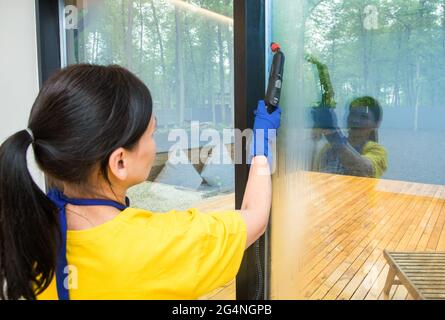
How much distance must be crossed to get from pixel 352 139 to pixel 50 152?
2.52 feet

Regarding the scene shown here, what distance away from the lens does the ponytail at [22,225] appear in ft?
2.34

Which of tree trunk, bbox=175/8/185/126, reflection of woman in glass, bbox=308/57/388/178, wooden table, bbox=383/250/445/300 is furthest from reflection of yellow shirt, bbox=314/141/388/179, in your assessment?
tree trunk, bbox=175/8/185/126

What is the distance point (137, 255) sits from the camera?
736 millimetres

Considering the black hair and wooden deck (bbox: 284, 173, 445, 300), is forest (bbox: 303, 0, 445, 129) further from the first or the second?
the black hair

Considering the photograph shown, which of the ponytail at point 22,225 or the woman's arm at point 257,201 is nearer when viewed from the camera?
the ponytail at point 22,225

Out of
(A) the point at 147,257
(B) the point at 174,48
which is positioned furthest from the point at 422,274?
(B) the point at 174,48

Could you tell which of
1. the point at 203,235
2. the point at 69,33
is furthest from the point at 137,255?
the point at 69,33

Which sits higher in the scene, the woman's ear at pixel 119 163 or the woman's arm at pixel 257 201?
the woman's ear at pixel 119 163

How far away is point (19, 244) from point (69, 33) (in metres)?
1.60

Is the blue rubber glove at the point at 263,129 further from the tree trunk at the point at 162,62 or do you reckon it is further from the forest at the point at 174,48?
the tree trunk at the point at 162,62

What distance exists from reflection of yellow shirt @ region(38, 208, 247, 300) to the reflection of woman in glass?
17.2 inches

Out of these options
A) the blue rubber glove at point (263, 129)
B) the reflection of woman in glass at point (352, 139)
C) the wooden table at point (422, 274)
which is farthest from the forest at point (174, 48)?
the wooden table at point (422, 274)
